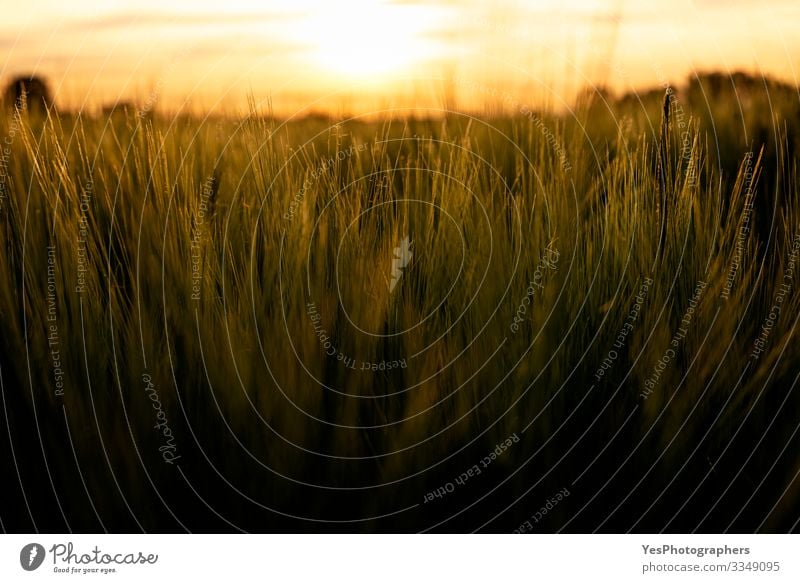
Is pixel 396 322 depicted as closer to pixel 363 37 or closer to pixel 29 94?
pixel 363 37

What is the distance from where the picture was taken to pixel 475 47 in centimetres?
104

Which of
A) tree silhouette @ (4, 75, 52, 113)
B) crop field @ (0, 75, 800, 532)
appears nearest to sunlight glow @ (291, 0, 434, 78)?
crop field @ (0, 75, 800, 532)

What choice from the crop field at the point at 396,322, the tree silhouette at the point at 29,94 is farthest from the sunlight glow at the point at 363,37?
the tree silhouette at the point at 29,94

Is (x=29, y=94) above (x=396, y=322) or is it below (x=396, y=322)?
above

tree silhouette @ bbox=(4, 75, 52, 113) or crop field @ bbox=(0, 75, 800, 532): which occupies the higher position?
tree silhouette @ bbox=(4, 75, 52, 113)

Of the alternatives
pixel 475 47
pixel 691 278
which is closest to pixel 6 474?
pixel 475 47

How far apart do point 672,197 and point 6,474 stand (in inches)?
39.6

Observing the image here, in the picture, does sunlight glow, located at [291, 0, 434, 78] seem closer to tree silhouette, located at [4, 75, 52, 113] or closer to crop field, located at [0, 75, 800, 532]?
crop field, located at [0, 75, 800, 532]

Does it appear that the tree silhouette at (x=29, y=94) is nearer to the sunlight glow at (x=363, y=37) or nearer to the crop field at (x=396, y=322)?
the crop field at (x=396, y=322)

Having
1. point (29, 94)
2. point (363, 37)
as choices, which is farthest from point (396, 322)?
point (29, 94)

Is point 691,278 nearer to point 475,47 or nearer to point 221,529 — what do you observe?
point 475,47
